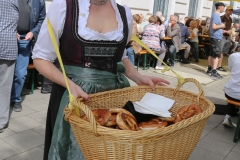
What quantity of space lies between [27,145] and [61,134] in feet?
5.92

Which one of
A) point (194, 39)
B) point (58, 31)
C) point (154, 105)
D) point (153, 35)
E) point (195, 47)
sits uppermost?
point (58, 31)

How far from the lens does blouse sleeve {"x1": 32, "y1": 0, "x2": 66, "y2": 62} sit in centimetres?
145

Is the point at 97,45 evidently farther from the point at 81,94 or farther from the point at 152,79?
the point at 152,79

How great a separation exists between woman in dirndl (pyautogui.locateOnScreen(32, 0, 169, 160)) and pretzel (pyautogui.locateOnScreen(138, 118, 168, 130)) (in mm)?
365

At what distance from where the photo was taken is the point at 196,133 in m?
1.25

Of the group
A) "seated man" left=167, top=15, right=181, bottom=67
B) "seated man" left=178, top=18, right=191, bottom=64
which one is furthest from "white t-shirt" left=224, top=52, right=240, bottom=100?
"seated man" left=178, top=18, right=191, bottom=64

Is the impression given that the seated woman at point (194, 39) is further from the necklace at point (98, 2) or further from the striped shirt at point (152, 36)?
the necklace at point (98, 2)

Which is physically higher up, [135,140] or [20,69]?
[135,140]

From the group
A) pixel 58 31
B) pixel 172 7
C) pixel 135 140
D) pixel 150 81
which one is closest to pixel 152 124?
pixel 135 140

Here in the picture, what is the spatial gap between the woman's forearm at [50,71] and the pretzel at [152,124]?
421 mm

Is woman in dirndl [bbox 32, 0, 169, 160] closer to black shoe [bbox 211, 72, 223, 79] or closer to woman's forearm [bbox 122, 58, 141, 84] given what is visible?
woman's forearm [bbox 122, 58, 141, 84]

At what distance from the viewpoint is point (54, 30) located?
1455 mm

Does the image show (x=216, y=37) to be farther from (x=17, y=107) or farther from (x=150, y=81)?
(x=150, y=81)

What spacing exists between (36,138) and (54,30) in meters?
2.12
